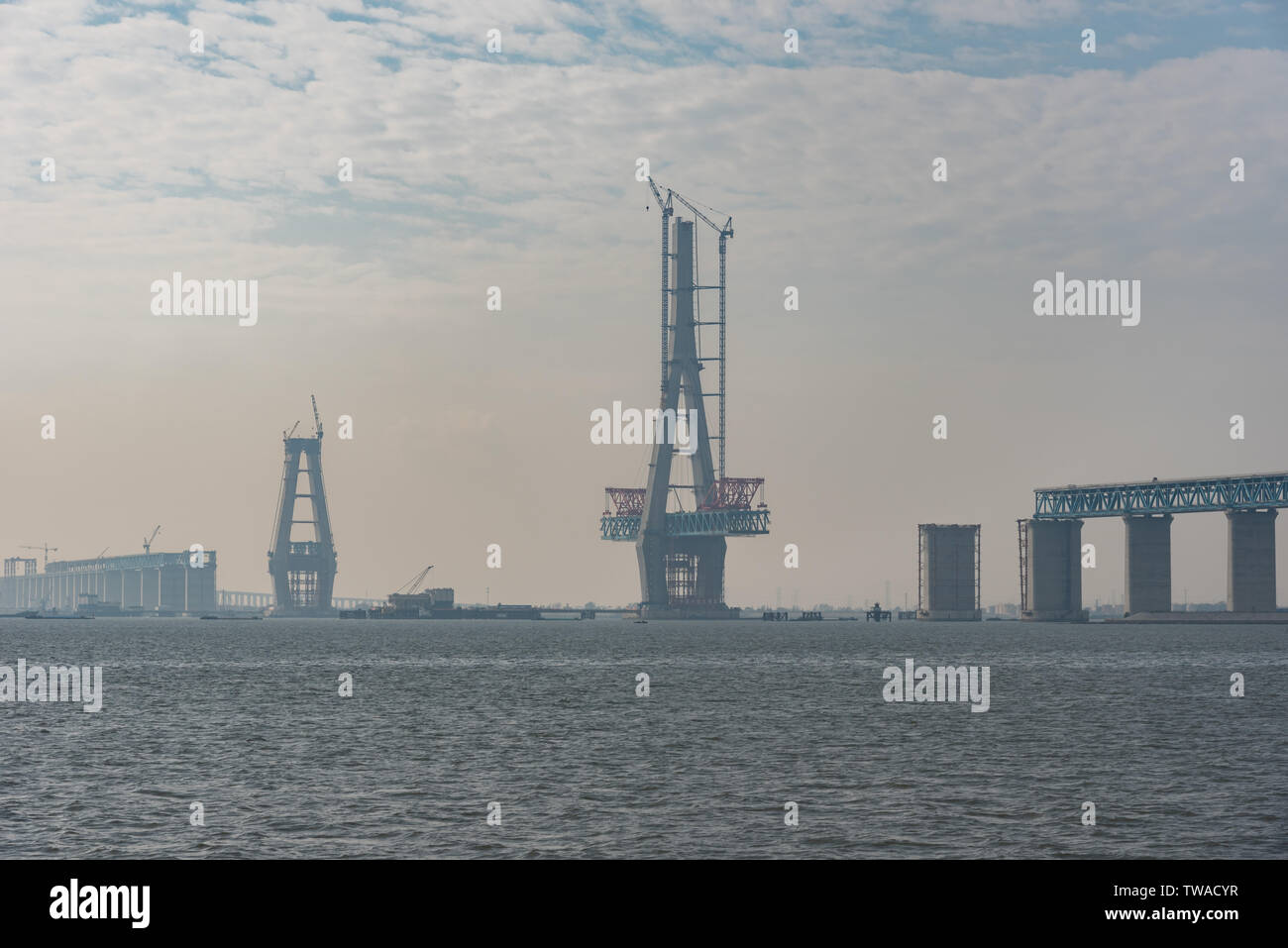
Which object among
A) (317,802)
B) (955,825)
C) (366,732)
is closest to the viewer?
(955,825)

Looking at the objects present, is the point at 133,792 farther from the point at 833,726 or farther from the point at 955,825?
the point at 833,726
